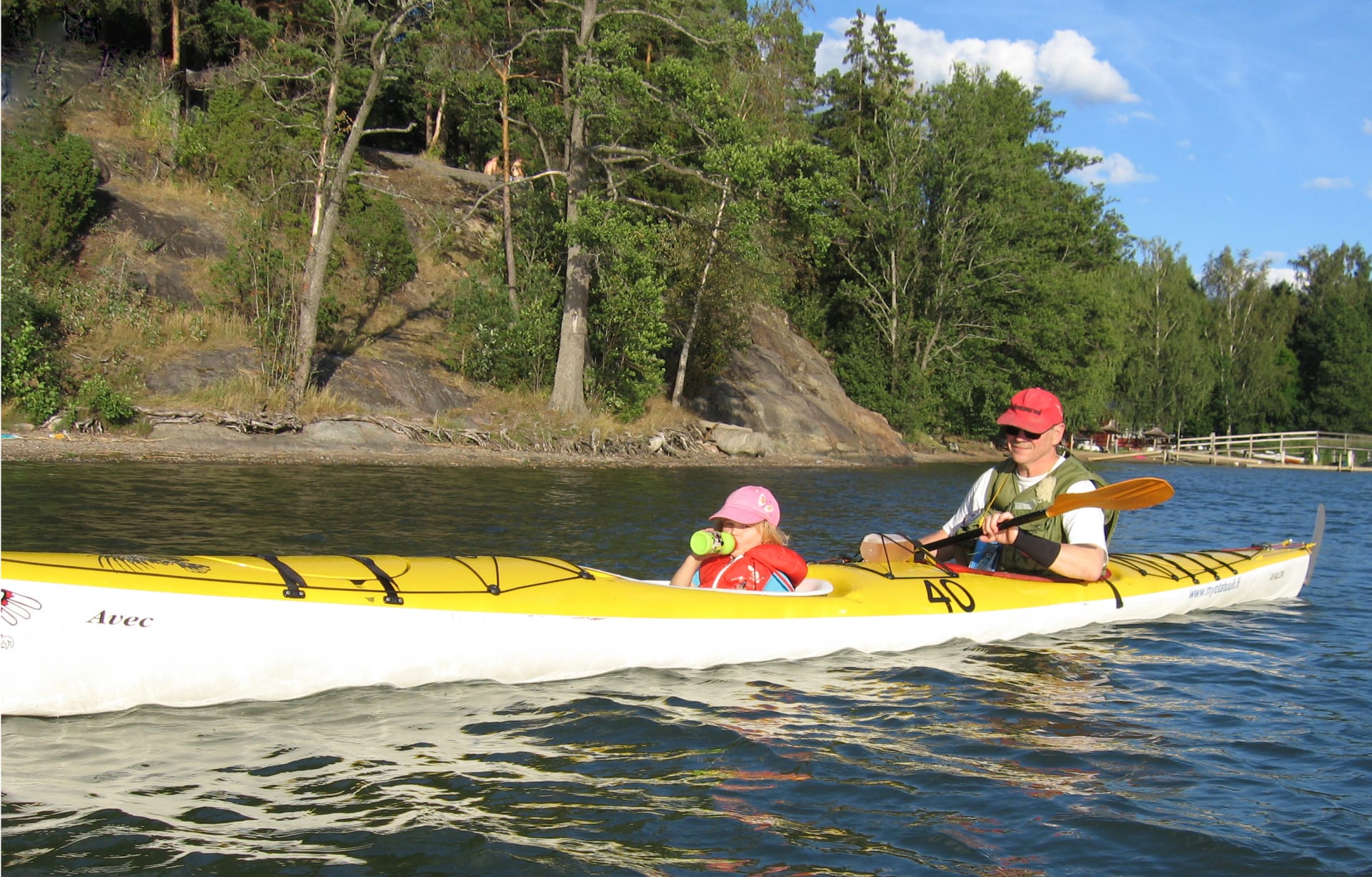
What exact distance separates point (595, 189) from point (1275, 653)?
582 inches

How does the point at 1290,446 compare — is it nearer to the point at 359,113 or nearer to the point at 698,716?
the point at 359,113

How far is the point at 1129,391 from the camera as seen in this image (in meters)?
42.5

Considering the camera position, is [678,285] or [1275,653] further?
[678,285]

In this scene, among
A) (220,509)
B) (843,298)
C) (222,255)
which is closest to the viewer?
(220,509)

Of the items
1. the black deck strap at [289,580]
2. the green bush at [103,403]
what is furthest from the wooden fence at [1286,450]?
the black deck strap at [289,580]

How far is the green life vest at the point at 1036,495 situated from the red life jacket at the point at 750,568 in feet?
4.50

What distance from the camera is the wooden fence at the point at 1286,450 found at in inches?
1410

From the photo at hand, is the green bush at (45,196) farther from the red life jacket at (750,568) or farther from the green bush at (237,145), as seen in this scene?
the red life jacket at (750,568)

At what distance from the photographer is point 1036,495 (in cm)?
555

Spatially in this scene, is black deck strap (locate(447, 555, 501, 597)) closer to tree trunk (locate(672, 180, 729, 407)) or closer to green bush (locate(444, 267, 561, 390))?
green bush (locate(444, 267, 561, 390))

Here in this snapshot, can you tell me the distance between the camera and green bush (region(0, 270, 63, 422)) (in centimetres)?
1270

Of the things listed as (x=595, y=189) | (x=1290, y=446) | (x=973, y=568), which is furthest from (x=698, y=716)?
(x=1290, y=446)

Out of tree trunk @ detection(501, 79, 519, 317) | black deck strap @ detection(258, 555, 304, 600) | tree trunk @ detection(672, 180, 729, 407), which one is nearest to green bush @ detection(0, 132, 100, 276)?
tree trunk @ detection(501, 79, 519, 317)

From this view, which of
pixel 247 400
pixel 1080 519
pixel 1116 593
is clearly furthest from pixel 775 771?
pixel 247 400
